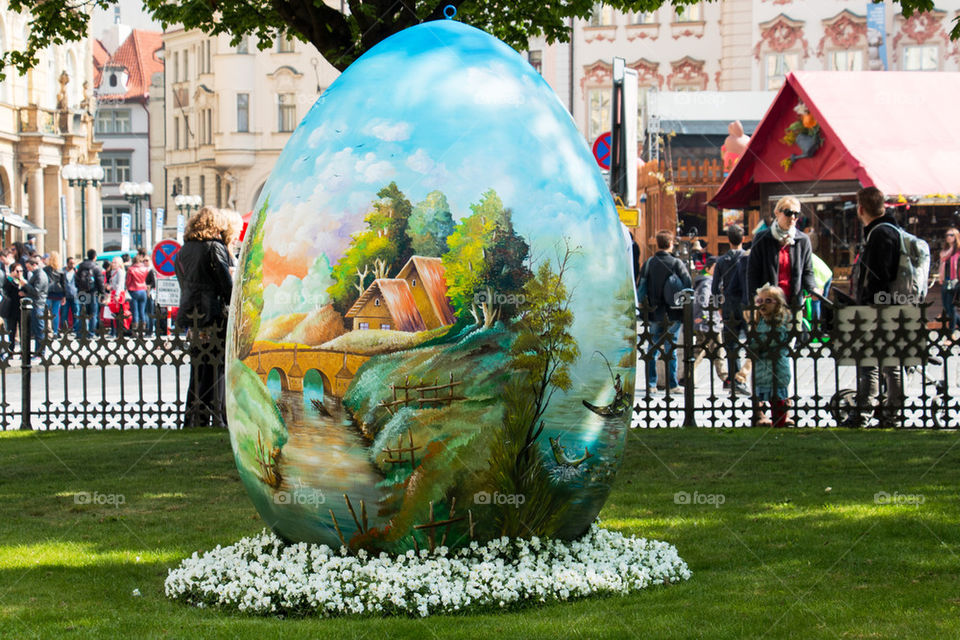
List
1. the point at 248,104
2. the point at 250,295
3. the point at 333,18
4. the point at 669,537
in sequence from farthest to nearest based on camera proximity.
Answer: the point at 248,104, the point at 333,18, the point at 669,537, the point at 250,295

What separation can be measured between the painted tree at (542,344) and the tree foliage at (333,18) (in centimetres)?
555

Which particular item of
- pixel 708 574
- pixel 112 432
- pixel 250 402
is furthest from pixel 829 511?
pixel 112 432

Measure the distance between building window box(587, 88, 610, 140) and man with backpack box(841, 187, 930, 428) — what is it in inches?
1432

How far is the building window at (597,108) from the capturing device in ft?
157

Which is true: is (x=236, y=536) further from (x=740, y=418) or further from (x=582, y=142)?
(x=740, y=418)

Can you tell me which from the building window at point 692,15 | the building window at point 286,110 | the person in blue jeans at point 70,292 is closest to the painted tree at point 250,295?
the person in blue jeans at point 70,292

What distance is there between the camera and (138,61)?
98.4 m

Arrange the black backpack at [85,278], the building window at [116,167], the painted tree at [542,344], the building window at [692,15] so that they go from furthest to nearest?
the building window at [116,167] → the building window at [692,15] → the black backpack at [85,278] → the painted tree at [542,344]

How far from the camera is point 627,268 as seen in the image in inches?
222

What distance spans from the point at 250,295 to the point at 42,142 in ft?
168

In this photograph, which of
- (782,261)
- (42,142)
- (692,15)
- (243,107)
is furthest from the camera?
(243,107)

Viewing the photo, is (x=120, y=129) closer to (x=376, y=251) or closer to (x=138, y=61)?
(x=138, y=61)

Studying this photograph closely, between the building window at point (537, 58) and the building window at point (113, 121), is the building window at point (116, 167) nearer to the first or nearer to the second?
the building window at point (113, 121)

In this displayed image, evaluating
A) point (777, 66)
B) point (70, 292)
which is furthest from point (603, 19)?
point (70, 292)
